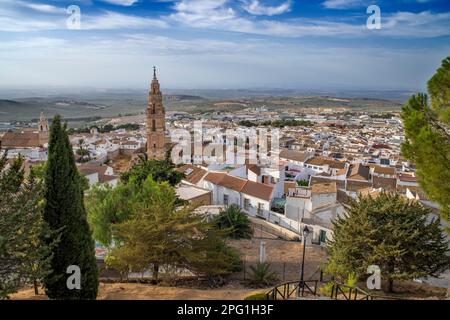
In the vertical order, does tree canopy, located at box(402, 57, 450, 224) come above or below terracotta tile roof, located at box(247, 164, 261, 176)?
above

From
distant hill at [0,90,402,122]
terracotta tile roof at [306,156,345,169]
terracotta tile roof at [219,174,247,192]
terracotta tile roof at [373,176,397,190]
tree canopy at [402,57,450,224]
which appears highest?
distant hill at [0,90,402,122]

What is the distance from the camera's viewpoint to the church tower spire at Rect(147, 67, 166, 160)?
34906mm

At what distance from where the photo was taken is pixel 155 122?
118ft

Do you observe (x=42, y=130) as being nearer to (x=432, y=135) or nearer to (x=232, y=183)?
(x=232, y=183)

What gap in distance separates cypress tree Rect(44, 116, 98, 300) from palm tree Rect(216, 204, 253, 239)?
8.90m

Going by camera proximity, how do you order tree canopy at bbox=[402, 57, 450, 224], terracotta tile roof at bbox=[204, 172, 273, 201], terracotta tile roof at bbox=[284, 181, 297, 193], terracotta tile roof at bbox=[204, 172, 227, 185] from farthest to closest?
1. terracotta tile roof at bbox=[284, 181, 297, 193]
2. terracotta tile roof at bbox=[204, 172, 227, 185]
3. terracotta tile roof at bbox=[204, 172, 273, 201]
4. tree canopy at bbox=[402, 57, 450, 224]

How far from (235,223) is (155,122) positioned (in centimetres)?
2143

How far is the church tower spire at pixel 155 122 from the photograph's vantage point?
34906 millimetres

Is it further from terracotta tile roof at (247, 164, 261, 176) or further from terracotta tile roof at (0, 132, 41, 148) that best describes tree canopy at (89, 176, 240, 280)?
terracotta tile roof at (0, 132, 41, 148)

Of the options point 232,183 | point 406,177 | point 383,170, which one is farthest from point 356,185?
point 232,183

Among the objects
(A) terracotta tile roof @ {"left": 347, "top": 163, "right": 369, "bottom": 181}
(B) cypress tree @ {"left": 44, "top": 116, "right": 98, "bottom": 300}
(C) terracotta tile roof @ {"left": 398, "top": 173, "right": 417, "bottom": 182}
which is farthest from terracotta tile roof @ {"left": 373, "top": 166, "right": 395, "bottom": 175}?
(B) cypress tree @ {"left": 44, "top": 116, "right": 98, "bottom": 300}

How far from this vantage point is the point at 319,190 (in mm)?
20734
